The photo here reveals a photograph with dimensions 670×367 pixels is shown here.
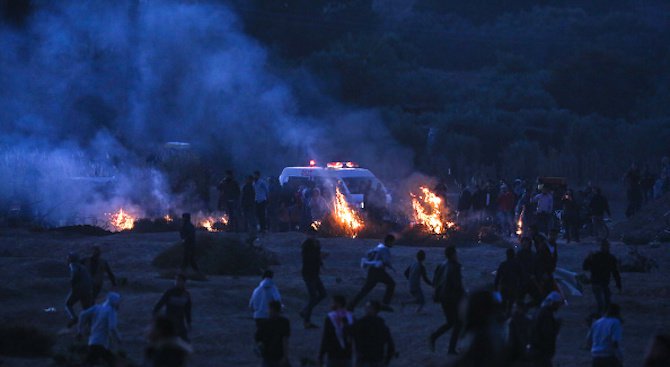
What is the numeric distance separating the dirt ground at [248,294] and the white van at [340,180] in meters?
3.15

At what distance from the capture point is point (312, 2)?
72.9 metres

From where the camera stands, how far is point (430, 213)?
29.6 metres

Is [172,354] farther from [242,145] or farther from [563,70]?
[563,70]

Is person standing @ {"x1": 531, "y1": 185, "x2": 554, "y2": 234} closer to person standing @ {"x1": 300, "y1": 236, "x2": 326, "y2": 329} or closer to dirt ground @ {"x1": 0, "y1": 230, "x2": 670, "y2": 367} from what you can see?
dirt ground @ {"x1": 0, "y1": 230, "x2": 670, "y2": 367}

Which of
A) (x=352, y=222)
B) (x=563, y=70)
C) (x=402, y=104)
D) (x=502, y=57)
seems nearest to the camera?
(x=352, y=222)

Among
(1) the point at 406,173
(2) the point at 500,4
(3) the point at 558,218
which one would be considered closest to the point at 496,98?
(1) the point at 406,173

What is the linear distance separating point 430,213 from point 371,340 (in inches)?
752

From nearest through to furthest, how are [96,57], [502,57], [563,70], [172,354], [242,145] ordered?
1. [172,354]
2. [96,57]
3. [242,145]
4. [563,70]
5. [502,57]

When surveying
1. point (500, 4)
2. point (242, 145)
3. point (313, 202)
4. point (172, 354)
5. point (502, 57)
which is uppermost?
point (500, 4)

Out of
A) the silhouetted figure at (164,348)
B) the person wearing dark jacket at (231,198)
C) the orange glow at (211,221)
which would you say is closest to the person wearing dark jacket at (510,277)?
the silhouetted figure at (164,348)

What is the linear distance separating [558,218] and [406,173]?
49.2ft

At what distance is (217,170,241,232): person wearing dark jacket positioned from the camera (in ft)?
91.8

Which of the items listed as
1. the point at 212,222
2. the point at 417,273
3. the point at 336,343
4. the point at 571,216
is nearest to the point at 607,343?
the point at 336,343

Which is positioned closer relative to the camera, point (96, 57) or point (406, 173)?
point (96, 57)
